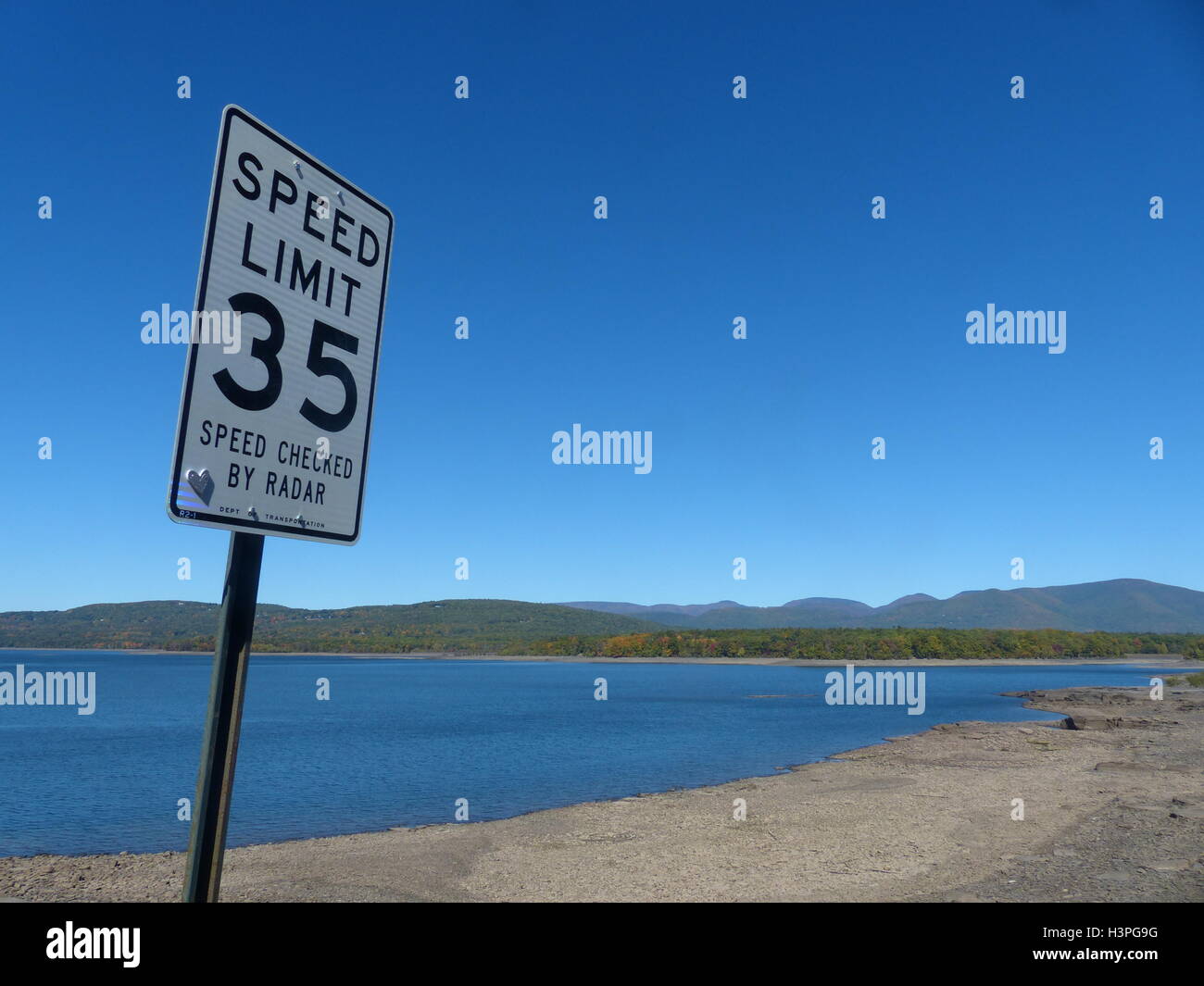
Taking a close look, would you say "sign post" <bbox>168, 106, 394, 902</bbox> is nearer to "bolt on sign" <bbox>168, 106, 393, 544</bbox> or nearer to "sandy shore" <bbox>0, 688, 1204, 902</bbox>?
"bolt on sign" <bbox>168, 106, 393, 544</bbox>

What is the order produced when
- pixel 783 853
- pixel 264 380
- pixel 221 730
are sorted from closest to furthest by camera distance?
pixel 221 730
pixel 264 380
pixel 783 853

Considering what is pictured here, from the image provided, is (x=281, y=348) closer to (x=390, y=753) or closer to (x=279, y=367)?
(x=279, y=367)

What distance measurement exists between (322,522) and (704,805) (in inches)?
1013

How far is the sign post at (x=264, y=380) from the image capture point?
2.12 meters

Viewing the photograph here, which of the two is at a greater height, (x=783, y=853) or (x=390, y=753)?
(x=783, y=853)

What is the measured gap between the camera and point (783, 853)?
18469 millimetres

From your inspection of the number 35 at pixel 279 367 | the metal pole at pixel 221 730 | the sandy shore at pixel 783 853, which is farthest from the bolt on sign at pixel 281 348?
the sandy shore at pixel 783 853

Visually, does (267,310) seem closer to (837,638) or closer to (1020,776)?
(1020,776)

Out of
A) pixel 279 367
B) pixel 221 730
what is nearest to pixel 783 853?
pixel 221 730

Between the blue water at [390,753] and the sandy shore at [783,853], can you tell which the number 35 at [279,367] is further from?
the blue water at [390,753]

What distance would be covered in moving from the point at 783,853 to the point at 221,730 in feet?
61.3

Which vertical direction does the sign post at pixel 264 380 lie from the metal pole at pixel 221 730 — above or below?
above

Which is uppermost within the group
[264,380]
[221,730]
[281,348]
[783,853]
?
[281,348]

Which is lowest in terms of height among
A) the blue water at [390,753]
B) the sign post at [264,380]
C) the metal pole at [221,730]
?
the blue water at [390,753]
